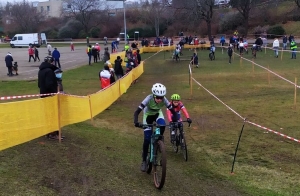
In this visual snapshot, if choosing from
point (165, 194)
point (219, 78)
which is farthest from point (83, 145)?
point (219, 78)

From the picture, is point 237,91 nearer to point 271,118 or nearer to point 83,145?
point 271,118

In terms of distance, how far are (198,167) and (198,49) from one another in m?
44.5

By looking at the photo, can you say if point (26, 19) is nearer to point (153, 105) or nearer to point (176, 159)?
point (176, 159)

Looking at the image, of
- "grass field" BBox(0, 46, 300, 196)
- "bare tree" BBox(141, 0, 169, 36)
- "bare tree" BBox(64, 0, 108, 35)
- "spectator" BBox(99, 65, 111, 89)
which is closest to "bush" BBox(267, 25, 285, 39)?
"bare tree" BBox(141, 0, 169, 36)

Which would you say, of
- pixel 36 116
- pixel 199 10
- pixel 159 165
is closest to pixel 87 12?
pixel 199 10

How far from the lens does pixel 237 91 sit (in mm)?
18375

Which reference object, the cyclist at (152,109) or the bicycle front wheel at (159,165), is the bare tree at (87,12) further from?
the bicycle front wheel at (159,165)

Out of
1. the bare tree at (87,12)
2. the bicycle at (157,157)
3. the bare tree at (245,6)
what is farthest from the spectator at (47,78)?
the bare tree at (87,12)

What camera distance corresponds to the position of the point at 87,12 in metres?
85.2

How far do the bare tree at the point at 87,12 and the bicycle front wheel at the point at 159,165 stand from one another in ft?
260

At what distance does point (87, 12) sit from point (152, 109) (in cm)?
8120

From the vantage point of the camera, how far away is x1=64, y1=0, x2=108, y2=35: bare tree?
276ft

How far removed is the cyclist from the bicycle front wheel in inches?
16.9

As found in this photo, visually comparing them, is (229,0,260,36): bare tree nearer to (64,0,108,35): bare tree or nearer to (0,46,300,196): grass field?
(64,0,108,35): bare tree
